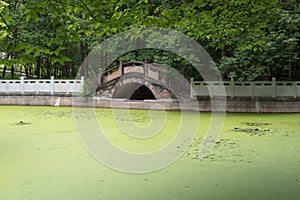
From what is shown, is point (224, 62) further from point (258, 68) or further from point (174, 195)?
point (174, 195)

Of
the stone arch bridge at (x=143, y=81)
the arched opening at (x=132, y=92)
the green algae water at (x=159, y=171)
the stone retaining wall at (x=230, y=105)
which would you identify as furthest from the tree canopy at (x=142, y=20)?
the arched opening at (x=132, y=92)

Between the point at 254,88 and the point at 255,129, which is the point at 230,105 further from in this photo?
the point at 255,129

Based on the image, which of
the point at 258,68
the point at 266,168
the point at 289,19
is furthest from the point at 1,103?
the point at 266,168

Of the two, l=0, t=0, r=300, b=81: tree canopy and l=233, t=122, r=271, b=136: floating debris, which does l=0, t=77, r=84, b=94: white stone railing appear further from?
l=0, t=0, r=300, b=81: tree canopy

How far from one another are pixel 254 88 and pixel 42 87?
7.79 metres

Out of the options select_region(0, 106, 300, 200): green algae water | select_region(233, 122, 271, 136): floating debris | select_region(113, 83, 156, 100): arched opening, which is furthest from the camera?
select_region(113, 83, 156, 100): arched opening

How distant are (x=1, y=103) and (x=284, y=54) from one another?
32.7ft

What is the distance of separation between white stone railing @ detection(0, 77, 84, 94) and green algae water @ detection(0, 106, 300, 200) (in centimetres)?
617

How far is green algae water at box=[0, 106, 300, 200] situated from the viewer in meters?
3.18

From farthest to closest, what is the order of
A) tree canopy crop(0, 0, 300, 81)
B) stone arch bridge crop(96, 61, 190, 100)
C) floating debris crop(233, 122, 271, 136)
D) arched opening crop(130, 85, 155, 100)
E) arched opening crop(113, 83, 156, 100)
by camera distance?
1. arched opening crop(130, 85, 155, 100)
2. arched opening crop(113, 83, 156, 100)
3. stone arch bridge crop(96, 61, 190, 100)
4. floating debris crop(233, 122, 271, 136)
5. tree canopy crop(0, 0, 300, 81)

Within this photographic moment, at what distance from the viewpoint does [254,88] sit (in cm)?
1067

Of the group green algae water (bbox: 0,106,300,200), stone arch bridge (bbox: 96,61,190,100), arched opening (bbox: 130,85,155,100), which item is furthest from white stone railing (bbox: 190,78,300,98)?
green algae water (bbox: 0,106,300,200)

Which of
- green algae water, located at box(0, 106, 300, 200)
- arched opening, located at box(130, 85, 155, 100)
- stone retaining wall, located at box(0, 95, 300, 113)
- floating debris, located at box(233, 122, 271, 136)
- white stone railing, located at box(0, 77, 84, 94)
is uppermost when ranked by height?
white stone railing, located at box(0, 77, 84, 94)

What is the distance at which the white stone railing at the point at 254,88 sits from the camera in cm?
1049
